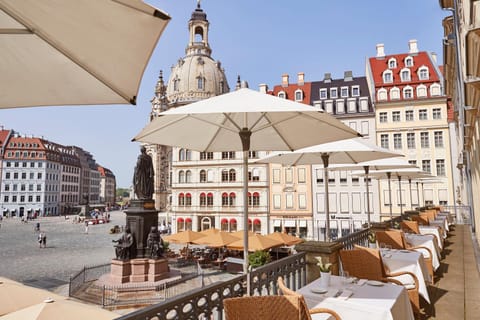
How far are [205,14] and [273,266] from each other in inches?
3342

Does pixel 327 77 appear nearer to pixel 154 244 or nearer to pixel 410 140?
pixel 410 140

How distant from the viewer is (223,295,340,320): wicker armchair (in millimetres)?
2836

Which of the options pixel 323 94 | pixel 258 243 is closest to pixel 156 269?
pixel 258 243

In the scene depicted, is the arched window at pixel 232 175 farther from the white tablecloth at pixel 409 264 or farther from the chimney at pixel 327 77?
the white tablecloth at pixel 409 264

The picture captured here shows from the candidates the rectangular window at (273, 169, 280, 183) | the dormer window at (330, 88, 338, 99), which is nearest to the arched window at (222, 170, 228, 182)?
the rectangular window at (273, 169, 280, 183)

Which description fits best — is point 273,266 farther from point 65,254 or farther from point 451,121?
point 451,121

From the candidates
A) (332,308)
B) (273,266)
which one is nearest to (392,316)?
(332,308)

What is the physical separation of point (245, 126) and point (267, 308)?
257 cm

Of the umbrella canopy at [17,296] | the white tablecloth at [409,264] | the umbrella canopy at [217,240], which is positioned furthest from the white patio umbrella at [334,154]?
the umbrella canopy at [217,240]

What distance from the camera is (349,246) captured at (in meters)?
7.59

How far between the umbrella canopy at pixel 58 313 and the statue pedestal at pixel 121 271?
11.3 m

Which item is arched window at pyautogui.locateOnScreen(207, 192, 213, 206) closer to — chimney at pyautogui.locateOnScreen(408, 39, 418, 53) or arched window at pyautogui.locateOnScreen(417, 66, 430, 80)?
arched window at pyautogui.locateOnScreen(417, 66, 430, 80)

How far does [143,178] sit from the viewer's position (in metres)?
17.9

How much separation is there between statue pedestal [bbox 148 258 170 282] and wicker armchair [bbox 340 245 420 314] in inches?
470
